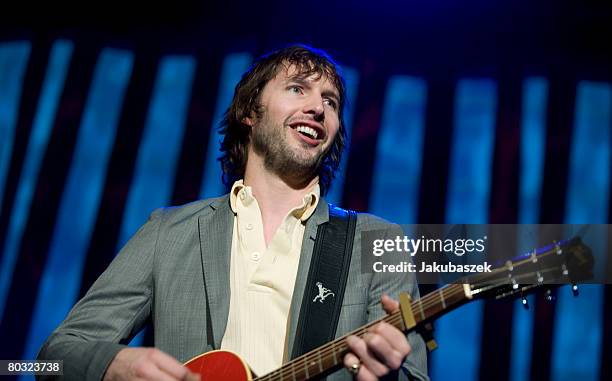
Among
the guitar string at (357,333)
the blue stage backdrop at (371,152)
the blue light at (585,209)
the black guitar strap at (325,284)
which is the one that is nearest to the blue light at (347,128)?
the blue stage backdrop at (371,152)

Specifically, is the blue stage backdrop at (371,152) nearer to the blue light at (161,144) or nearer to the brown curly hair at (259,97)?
the blue light at (161,144)

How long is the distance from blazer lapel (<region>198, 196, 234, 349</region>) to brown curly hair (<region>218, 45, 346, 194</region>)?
0.40m

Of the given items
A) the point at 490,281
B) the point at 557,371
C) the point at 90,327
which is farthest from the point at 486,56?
the point at 90,327

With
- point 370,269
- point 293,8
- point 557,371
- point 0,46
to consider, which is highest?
point 293,8

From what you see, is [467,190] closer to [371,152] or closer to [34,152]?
[371,152]

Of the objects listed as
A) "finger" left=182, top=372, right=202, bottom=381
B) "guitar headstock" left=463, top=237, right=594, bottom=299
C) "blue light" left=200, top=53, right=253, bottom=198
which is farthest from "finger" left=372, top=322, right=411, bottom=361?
"blue light" left=200, top=53, right=253, bottom=198

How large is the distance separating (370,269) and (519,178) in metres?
1.29

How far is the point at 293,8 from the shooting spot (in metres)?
3.35

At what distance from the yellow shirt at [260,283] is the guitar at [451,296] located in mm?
181

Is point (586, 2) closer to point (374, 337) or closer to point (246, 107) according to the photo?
point (246, 107)

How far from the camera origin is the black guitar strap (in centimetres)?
183

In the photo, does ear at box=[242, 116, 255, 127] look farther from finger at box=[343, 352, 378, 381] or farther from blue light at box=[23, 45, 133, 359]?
finger at box=[343, 352, 378, 381]

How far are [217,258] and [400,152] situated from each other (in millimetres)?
1350

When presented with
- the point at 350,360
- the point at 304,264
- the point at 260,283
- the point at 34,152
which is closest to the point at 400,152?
the point at 304,264
